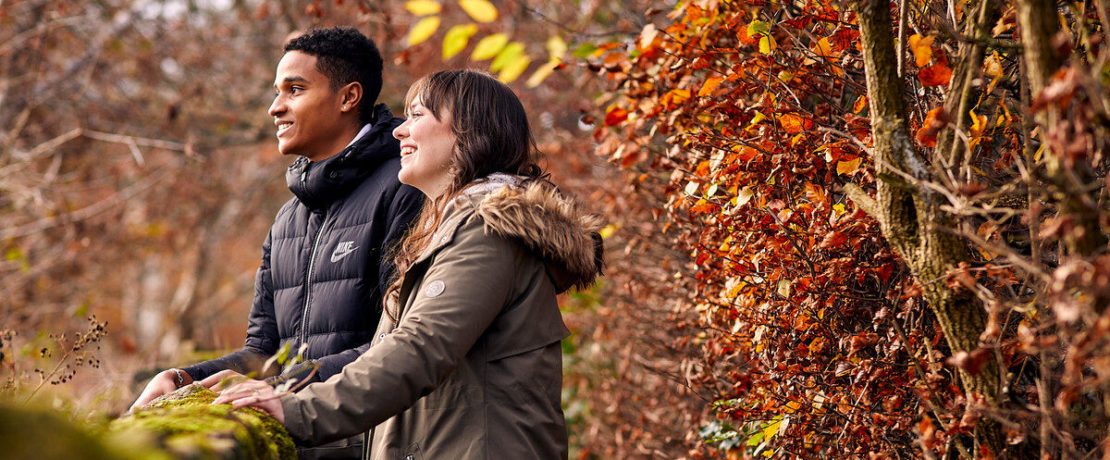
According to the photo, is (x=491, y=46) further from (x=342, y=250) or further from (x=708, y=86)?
(x=342, y=250)

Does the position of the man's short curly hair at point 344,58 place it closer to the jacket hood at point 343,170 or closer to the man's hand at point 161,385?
the jacket hood at point 343,170

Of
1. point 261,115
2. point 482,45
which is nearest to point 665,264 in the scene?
point 482,45

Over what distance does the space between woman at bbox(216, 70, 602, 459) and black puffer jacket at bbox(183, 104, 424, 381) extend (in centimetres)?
39

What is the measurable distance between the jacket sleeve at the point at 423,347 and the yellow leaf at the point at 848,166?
0.92m

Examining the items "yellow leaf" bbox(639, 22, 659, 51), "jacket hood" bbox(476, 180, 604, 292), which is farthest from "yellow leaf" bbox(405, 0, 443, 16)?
"yellow leaf" bbox(639, 22, 659, 51)

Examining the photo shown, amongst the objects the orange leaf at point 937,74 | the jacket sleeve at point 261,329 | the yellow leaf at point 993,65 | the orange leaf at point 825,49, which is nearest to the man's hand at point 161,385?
the jacket sleeve at point 261,329

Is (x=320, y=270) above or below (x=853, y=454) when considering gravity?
above

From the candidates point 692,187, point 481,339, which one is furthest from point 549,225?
point 692,187

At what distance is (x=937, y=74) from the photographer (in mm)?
2211

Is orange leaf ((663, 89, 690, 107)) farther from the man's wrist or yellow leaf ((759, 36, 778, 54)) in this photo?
the man's wrist

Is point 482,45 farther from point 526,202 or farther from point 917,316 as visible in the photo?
point 917,316

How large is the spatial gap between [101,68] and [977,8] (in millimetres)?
10294

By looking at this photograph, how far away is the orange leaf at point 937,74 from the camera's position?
2.21m

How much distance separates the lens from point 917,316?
2574 millimetres
